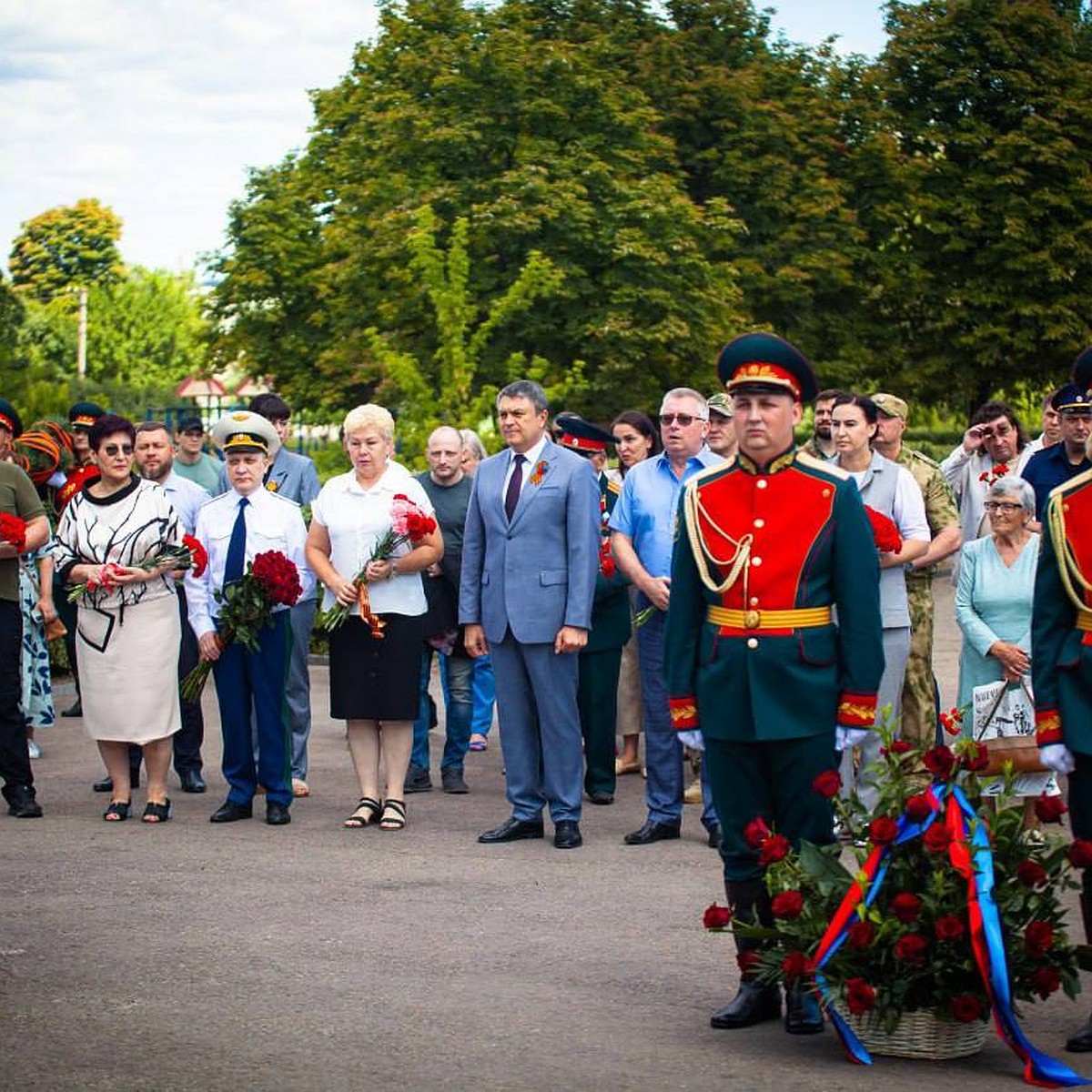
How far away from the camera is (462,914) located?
26.8 feet

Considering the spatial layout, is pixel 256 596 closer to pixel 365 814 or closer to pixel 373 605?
pixel 373 605

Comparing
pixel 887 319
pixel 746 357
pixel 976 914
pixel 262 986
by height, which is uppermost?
pixel 887 319

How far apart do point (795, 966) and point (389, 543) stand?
4.67 m

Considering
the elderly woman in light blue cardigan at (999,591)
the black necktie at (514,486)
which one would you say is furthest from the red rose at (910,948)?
the black necktie at (514,486)

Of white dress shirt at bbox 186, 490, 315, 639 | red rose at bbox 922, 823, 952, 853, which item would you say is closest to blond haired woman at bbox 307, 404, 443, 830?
white dress shirt at bbox 186, 490, 315, 639

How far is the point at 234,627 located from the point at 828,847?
16.0 ft

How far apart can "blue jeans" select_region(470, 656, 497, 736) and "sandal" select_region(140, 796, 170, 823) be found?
11.2ft

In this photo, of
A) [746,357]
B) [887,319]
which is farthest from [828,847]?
[887,319]

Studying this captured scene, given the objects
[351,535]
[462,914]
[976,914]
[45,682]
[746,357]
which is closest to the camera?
[976,914]

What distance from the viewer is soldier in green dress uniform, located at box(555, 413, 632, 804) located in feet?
37.5

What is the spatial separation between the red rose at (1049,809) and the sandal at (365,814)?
482 centimetres

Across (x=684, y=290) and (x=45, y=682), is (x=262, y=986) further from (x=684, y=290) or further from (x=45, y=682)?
(x=684, y=290)

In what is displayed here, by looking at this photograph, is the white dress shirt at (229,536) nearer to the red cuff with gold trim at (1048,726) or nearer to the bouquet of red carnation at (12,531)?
the bouquet of red carnation at (12,531)

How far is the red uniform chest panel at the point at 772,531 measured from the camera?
6.38m
